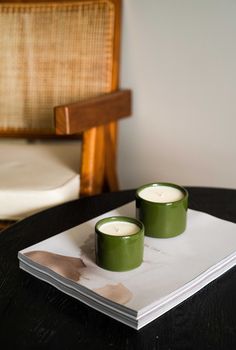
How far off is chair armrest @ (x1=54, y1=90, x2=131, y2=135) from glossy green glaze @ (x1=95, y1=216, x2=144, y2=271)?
507mm

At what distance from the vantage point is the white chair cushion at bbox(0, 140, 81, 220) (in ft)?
3.50

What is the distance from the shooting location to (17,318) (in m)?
0.61

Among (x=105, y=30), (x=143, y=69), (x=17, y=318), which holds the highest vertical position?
(x=105, y=30)

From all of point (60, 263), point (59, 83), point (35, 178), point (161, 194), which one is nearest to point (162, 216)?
point (161, 194)

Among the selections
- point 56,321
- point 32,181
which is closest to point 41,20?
point 32,181

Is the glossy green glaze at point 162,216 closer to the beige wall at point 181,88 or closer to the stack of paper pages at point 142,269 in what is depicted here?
the stack of paper pages at point 142,269

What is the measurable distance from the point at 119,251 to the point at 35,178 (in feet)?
1.77

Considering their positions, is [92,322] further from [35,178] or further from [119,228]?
[35,178]

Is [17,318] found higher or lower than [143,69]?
lower

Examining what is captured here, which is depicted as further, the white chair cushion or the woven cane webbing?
the woven cane webbing

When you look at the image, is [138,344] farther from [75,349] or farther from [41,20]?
[41,20]

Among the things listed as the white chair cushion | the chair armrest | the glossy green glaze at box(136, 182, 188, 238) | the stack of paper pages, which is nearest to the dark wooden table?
the stack of paper pages

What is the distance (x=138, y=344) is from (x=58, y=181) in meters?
0.62

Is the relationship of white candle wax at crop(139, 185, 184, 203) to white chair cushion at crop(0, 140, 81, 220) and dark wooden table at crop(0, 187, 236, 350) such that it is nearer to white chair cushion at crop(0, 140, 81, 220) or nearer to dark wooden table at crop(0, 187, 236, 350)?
dark wooden table at crop(0, 187, 236, 350)
